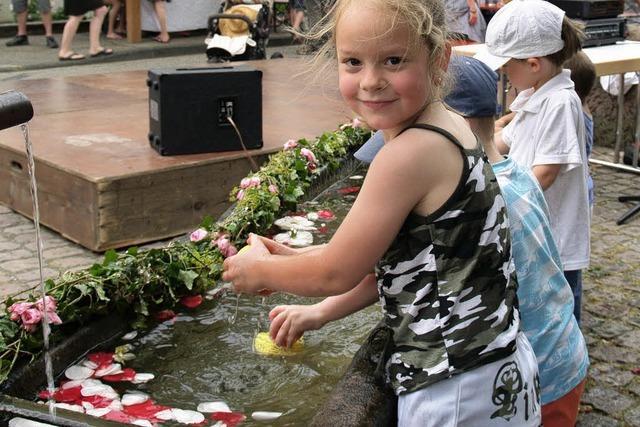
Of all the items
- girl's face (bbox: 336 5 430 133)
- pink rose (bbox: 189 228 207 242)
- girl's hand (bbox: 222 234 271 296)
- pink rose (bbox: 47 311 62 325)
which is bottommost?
pink rose (bbox: 189 228 207 242)

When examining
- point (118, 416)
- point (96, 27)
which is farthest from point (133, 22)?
point (118, 416)

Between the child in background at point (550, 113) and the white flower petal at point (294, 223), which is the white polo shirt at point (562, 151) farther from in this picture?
the white flower petal at point (294, 223)

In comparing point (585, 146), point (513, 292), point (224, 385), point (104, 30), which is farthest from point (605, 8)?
point (104, 30)

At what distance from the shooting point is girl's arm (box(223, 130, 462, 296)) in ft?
6.31

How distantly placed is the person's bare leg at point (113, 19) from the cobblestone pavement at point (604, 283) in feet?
34.5

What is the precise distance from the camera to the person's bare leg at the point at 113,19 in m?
16.8

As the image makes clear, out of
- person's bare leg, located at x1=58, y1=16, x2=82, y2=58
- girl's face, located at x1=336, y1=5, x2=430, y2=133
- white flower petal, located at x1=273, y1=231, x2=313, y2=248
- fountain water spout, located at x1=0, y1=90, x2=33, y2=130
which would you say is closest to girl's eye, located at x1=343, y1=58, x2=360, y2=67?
girl's face, located at x1=336, y1=5, x2=430, y2=133

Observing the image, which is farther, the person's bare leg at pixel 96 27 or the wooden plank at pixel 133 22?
the wooden plank at pixel 133 22

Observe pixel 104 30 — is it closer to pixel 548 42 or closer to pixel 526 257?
pixel 548 42

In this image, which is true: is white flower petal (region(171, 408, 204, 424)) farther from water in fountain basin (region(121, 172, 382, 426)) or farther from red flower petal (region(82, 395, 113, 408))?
red flower petal (region(82, 395, 113, 408))

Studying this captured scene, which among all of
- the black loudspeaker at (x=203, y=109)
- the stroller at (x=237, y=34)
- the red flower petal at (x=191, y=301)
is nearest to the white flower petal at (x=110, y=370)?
the red flower petal at (x=191, y=301)

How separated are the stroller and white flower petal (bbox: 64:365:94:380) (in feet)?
27.4

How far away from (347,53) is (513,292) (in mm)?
636

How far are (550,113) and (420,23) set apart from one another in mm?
1890
